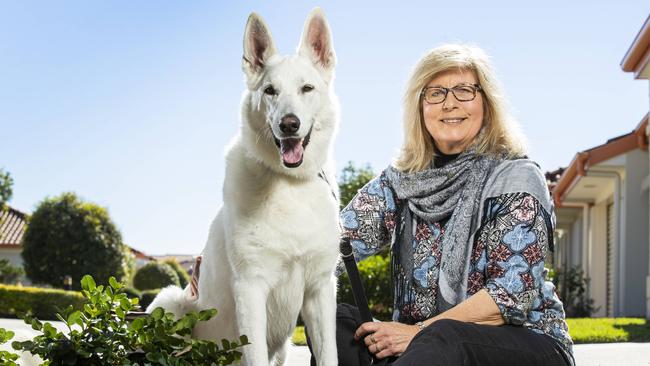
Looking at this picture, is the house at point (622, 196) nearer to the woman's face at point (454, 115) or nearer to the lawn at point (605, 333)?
the lawn at point (605, 333)

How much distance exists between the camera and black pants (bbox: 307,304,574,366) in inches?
101

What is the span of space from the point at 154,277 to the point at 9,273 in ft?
17.2

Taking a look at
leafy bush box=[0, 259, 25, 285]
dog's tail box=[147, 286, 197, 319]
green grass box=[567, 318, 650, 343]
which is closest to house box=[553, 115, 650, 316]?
green grass box=[567, 318, 650, 343]

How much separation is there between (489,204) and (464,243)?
0.18 meters

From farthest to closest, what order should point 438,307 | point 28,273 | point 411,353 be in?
1. point 28,273
2. point 438,307
3. point 411,353

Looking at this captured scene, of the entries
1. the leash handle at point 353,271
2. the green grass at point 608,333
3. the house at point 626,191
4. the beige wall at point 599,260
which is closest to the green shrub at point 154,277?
the beige wall at point 599,260

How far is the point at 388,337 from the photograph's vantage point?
9.67 feet

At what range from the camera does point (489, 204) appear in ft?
10.00

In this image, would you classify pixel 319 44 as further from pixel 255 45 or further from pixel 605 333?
pixel 605 333

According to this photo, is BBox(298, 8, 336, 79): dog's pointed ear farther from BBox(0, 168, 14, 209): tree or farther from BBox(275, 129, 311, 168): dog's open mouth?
BBox(0, 168, 14, 209): tree

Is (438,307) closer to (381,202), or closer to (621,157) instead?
(381,202)

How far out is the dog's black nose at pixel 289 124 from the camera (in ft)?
8.87

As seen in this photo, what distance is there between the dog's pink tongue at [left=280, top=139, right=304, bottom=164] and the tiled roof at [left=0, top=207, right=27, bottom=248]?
32479mm

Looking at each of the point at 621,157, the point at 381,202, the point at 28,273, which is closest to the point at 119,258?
the point at 28,273
